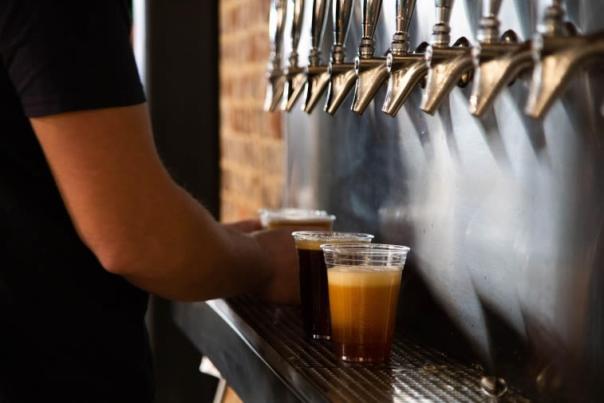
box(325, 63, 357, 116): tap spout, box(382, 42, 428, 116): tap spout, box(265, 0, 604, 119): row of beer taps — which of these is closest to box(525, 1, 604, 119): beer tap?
box(265, 0, 604, 119): row of beer taps

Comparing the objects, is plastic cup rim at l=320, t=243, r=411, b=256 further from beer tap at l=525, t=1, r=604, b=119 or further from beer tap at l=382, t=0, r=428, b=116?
beer tap at l=525, t=1, r=604, b=119

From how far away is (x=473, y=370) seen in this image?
1307 mm

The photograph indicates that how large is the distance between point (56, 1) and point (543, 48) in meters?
0.59

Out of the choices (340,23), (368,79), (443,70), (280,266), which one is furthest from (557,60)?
(280,266)

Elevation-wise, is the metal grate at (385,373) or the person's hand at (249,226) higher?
the person's hand at (249,226)

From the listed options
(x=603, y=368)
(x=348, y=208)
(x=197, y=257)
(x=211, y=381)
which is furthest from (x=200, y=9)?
(x=603, y=368)

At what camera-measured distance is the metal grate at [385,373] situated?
1147mm

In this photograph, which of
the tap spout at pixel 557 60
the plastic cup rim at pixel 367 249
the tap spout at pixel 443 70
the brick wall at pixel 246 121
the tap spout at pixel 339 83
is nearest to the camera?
the tap spout at pixel 557 60

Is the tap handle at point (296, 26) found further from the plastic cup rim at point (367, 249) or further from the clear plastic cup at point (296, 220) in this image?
the plastic cup rim at point (367, 249)

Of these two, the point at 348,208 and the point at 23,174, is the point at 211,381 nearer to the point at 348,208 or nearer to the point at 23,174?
the point at 348,208

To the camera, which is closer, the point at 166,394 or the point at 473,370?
the point at 473,370

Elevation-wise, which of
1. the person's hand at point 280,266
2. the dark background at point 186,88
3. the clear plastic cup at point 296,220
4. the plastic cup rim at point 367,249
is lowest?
the person's hand at point 280,266

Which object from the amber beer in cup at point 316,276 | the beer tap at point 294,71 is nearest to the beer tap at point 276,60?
the beer tap at point 294,71

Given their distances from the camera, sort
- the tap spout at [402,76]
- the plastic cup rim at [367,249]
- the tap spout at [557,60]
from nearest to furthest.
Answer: the tap spout at [557,60], the tap spout at [402,76], the plastic cup rim at [367,249]
